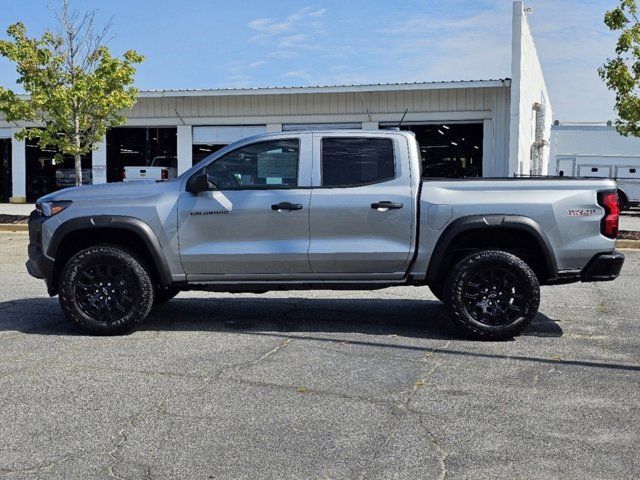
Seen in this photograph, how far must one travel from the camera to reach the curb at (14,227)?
1880 cm

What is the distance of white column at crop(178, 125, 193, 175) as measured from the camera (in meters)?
27.1

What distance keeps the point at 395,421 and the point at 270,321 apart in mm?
3223

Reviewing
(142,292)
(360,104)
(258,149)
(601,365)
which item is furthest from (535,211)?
(360,104)

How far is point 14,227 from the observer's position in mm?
18812

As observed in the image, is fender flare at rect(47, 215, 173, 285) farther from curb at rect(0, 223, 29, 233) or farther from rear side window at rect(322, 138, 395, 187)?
curb at rect(0, 223, 29, 233)

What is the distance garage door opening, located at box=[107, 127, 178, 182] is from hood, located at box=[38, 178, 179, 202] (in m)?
21.0

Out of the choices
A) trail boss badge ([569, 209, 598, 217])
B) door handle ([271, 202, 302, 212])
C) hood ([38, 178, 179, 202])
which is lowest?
trail boss badge ([569, 209, 598, 217])

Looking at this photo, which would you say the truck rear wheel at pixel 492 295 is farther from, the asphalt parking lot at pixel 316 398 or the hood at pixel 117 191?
the hood at pixel 117 191

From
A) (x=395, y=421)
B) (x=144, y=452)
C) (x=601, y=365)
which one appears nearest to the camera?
(x=144, y=452)

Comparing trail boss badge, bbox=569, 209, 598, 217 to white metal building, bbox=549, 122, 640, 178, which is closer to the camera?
trail boss badge, bbox=569, 209, 598, 217

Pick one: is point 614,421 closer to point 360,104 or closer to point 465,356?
point 465,356

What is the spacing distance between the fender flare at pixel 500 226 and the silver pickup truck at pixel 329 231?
12mm

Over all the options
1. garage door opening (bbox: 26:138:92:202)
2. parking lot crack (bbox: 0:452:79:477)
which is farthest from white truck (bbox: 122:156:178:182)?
parking lot crack (bbox: 0:452:79:477)

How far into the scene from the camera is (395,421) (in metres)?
4.50
